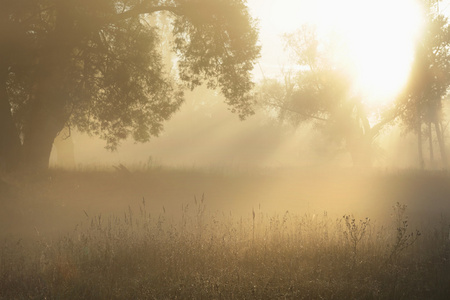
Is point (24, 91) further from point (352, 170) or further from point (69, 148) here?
point (352, 170)

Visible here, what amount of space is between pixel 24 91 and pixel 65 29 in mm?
3157

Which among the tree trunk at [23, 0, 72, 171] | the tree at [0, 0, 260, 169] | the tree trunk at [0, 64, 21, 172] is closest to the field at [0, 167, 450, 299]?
the tree trunk at [0, 64, 21, 172]

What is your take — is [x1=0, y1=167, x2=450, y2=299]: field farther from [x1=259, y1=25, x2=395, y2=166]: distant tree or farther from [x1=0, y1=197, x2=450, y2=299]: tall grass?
[x1=259, y1=25, x2=395, y2=166]: distant tree

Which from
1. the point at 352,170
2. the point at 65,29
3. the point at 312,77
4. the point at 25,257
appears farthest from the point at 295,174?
the point at 25,257

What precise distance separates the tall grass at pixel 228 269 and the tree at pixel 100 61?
7326 mm

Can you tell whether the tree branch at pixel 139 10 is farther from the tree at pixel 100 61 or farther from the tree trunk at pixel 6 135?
the tree trunk at pixel 6 135

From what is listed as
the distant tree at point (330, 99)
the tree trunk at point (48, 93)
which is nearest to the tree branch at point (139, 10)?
the tree trunk at point (48, 93)

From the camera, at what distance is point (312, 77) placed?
34688mm

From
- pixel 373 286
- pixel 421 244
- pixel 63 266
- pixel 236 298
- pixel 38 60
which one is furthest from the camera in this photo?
pixel 38 60

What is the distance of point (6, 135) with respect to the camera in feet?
48.5

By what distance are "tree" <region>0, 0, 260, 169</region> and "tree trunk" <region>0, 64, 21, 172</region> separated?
0.11ft

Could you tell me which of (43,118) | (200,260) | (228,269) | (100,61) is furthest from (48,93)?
(228,269)

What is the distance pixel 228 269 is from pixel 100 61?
484 inches

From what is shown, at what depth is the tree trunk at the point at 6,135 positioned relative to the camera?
1470 centimetres
